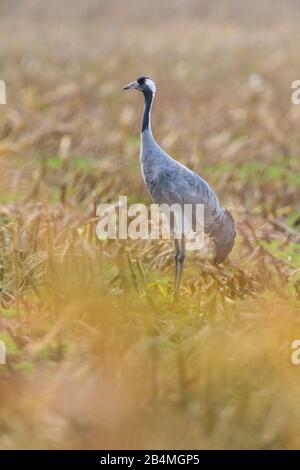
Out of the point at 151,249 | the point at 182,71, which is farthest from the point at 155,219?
the point at 182,71

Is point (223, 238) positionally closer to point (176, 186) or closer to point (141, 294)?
point (176, 186)

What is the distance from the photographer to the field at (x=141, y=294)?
4086mm

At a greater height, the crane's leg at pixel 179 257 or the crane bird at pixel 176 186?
the crane bird at pixel 176 186

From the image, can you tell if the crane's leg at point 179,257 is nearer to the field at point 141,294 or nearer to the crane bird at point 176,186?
the crane bird at point 176,186

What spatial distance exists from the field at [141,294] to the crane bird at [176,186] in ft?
0.66

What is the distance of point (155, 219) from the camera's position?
6.89m

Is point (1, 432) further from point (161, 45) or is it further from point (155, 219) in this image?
point (161, 45)

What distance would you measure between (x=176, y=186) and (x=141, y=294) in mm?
576

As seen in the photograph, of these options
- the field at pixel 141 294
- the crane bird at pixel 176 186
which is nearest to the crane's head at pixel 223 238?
the crane bird at pixel 176 186

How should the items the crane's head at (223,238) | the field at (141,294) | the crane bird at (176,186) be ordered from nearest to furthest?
the field at (141,294), the crane bird at (176,186), the crane's head at (223,238)

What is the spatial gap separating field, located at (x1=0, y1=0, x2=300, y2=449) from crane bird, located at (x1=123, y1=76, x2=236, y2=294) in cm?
20

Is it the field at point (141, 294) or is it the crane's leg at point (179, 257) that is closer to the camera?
the field at point (141, 294)

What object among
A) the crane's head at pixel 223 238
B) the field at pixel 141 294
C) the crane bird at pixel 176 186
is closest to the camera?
the field at pixel 141 294

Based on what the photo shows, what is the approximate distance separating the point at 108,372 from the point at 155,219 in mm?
2686
